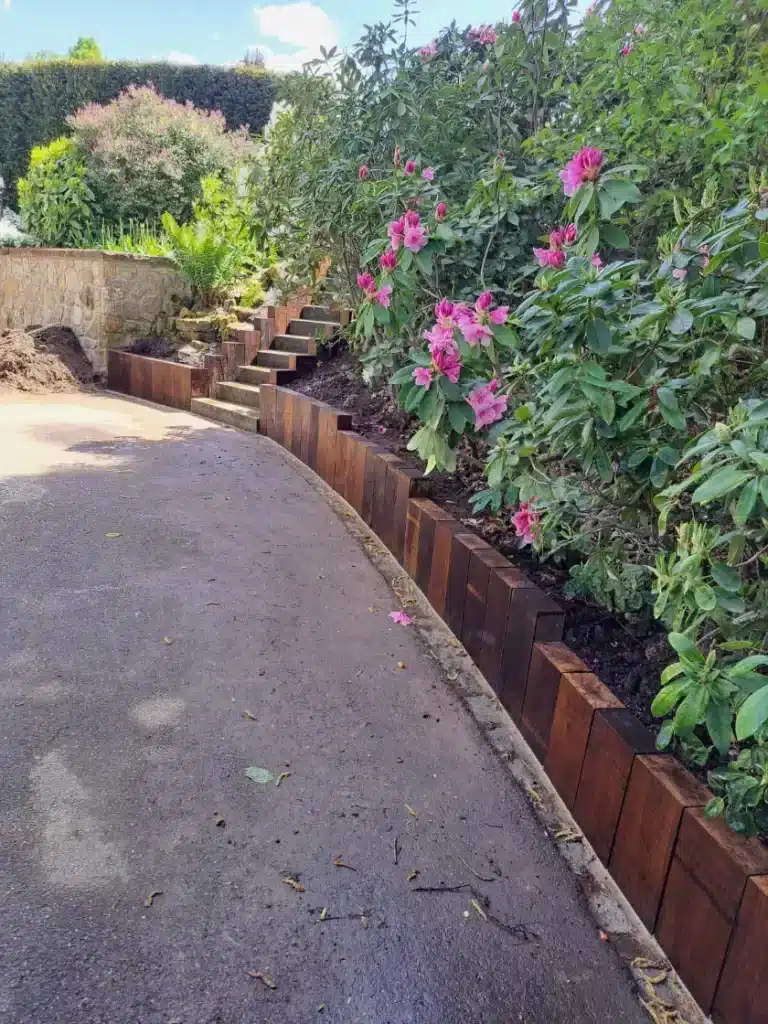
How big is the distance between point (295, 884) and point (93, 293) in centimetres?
772

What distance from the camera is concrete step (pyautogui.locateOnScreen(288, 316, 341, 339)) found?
6.80m

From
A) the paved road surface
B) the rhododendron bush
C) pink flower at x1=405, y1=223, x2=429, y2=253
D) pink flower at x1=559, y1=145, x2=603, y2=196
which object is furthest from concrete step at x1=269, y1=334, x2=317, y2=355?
pink flower at x1=559, y1=145, x2=603, y2=196

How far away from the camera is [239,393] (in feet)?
22.6

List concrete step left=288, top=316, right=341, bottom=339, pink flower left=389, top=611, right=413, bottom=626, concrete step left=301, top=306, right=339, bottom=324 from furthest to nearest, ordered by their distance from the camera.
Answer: concrete step left=301, top=306, right=339, bottom=324
concrete step left=288, top=316, right=341, bottom=339
pink flower left=389, top=611, right=413, bottom=626

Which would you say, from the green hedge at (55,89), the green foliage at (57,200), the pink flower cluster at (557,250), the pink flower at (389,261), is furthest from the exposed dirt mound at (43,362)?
the green hedge at (55,89)

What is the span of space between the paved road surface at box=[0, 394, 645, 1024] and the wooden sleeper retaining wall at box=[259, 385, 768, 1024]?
15 cm

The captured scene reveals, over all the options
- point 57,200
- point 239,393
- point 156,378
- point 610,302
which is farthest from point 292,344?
point 610,302

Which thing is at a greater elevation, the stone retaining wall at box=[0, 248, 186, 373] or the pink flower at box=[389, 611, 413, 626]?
the stone retaining wall at box=[0, 248, 186, 373]

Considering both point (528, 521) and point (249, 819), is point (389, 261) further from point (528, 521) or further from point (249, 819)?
point (249, 819)

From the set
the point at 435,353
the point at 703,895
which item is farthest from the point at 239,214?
the point at 703,895

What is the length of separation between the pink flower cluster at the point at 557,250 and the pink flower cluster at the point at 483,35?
252 centimetres

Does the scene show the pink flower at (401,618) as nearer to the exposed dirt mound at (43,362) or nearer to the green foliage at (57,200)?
the exposed dirt mound at (43,362)

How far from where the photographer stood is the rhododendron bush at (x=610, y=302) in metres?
1.41

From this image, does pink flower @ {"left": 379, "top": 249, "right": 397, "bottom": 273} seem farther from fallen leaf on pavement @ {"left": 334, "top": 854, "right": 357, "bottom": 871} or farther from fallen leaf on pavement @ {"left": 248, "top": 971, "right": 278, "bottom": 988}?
fallen leaf on pavement @ {"left": 248, "top": 971, "right": 278, "bottom": 988}
